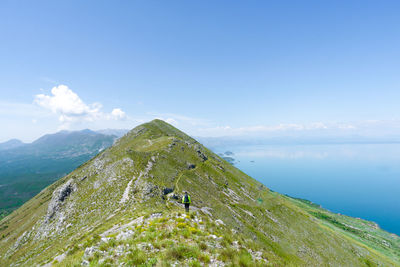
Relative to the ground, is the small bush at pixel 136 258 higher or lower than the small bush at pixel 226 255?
higher

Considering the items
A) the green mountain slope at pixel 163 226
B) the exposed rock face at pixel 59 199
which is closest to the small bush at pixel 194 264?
the green mountain slope at pixel 163 226

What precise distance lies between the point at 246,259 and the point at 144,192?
31925 millimetres

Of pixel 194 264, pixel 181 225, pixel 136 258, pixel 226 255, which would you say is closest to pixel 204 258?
pixel 194 264

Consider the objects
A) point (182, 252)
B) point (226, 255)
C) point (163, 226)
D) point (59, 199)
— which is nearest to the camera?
point (182, 252)

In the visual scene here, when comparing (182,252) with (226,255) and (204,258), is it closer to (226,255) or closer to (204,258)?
(204,258)

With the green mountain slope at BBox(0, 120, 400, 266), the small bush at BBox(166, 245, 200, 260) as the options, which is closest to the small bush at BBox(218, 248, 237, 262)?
the green mountain slope at BBox(0, 120, 400, 266)

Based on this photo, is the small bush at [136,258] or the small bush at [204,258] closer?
the small bush at [136,258]

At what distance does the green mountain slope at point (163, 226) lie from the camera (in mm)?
12188

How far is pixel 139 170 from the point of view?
160 feet

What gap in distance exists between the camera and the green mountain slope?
1219 centimetres

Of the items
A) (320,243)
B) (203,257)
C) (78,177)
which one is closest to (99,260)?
(203,257)

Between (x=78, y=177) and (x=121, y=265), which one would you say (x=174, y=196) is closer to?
(x=121, y=265)

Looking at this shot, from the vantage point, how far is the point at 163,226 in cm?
1688

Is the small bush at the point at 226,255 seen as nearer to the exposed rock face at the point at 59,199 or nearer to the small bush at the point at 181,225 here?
the small bush at the point at 181,225
